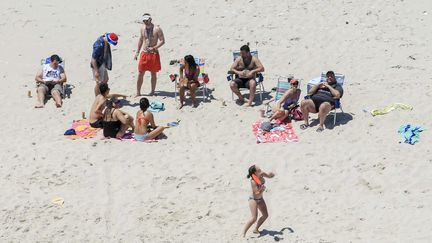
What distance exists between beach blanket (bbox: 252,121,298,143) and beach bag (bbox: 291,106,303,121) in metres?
0.26

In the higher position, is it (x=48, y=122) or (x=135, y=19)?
(x=135, y=19)

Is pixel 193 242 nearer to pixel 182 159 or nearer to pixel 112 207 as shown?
pixel 112 207

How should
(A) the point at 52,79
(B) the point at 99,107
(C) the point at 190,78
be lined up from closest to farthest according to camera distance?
1. (B) the point at 99,107
2. (C) the point at 190,78
3. (A) the point at 52,79

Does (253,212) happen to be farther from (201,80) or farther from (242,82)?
(201,80)

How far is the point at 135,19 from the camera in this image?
18.8 meters

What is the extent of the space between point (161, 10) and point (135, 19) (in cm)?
76

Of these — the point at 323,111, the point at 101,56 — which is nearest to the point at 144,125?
the point at 101,56

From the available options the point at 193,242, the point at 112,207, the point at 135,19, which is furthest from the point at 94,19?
the point at 193,242

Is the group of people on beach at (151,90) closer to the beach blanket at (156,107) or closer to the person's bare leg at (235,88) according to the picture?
the person's bare leg at (235,88)

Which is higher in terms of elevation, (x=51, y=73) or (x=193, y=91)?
(x=51, y=73)

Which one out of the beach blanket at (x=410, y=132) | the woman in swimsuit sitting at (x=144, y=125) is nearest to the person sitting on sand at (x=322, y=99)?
Result: the beach blanket at (x=410, y=132)

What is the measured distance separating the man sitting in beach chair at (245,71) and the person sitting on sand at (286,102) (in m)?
0.75

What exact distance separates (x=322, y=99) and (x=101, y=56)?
4.27 meters

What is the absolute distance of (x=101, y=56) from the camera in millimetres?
13977
